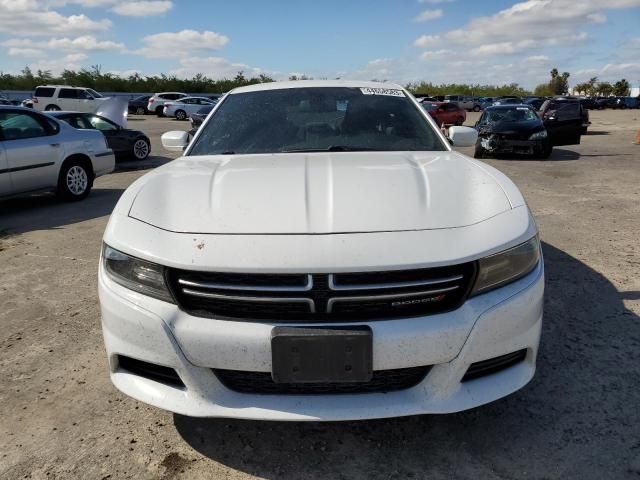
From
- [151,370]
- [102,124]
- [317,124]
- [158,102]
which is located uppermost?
[317,124]

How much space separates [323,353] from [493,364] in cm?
71

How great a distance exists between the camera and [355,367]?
1840mm

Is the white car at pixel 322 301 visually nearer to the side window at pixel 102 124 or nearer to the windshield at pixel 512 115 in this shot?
the side window at pixel 102 124

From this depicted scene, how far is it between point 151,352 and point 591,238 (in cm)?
486

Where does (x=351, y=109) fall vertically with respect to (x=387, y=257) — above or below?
above

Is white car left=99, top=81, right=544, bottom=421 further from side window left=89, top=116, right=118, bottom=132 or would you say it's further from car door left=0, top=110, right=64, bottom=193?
side window left=89, top=116, right=118, bottom=132

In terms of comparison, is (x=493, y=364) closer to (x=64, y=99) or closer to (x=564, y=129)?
(x=564, y=129)

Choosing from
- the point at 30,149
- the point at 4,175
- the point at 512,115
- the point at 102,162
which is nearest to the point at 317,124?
the point at 4,175

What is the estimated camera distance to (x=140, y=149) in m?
13.1

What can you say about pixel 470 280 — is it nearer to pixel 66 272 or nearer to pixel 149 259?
pixel 149 259

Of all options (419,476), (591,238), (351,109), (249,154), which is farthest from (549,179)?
(419,476)

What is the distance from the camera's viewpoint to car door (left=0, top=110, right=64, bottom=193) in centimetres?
703

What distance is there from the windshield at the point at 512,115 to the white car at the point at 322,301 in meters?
12.1

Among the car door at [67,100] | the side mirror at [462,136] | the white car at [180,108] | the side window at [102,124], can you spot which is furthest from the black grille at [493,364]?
the white car at [180,108]
